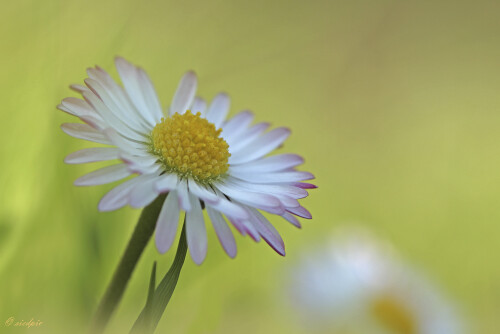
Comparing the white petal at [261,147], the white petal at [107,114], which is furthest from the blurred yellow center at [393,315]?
the white petal at [107,114]

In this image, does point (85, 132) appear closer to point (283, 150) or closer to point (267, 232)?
point (267, 232)

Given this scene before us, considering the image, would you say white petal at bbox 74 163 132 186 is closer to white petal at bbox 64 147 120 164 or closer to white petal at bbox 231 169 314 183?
white petal at bbox 64 147 120 164

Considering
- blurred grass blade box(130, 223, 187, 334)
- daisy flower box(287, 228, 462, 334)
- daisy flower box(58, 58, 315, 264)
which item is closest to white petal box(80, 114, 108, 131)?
daisy flower box(58, 58, 315, 264)

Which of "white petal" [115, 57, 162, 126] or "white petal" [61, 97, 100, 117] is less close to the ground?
"white petal" [115, 57, 162, 126]

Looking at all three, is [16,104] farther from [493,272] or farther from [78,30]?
[493,272]

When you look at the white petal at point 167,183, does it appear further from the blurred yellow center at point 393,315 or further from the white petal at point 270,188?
the blurred yellow center at point 393,315
